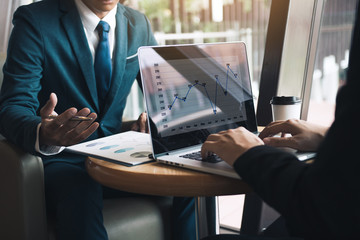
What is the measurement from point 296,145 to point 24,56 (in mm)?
1024

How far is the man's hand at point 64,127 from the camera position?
3.62 ft

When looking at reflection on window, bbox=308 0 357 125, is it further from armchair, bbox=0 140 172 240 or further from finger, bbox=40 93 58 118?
finger, bbox=40 93 58 118

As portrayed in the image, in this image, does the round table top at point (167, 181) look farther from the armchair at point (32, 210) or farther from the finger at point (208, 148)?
the armchair at point (32, 210)

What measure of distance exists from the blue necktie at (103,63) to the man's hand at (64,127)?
1.50 feet

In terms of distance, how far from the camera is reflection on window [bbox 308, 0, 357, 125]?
245 cm

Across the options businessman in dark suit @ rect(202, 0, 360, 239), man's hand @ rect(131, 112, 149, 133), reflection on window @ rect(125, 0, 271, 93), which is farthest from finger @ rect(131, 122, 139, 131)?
reflection on window @ rect(125, 0, 271, 93)

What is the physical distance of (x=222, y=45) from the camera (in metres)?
1.24

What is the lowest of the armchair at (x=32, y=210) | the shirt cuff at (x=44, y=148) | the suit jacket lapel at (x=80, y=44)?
the armchair at (x=32, y=210)

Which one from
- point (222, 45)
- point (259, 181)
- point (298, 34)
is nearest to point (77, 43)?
point (222, 45)

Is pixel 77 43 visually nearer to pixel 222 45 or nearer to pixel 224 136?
pixel 222 45

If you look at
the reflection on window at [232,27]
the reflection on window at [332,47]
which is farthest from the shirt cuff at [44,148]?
the reflection on window at [232,27]

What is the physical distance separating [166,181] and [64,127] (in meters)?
0.34

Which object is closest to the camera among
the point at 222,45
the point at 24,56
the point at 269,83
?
the point at 222,45

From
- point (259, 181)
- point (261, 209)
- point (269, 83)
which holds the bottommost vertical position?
point (261, 209)
